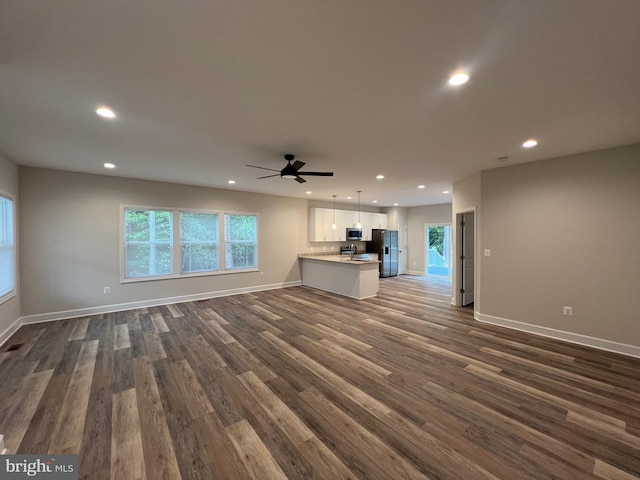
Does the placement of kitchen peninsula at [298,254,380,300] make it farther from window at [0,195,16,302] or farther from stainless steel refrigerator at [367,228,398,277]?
window at [0,195,16,302]

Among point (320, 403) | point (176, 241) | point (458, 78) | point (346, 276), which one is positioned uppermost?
point (458, 78)

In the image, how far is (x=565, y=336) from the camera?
12.2ft

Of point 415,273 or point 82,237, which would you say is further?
point 415,273

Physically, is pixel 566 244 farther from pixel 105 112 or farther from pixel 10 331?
pixel 10 331

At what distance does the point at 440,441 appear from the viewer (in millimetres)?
1864

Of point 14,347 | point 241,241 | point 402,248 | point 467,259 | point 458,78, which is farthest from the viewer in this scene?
point 402,248

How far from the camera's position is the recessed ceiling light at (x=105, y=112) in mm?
2387

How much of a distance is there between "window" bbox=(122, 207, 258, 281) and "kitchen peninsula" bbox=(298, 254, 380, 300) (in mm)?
1794

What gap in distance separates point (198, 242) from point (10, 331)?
10.5 feet

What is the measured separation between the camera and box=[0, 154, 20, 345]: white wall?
143 inches

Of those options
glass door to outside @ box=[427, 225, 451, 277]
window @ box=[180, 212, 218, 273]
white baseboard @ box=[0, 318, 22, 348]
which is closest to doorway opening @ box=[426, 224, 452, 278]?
glass door to outside @ box=[427, 225, 451, 277]

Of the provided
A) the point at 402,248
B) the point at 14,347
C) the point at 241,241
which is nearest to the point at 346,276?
the point at 241,241

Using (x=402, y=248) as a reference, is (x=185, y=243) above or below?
above

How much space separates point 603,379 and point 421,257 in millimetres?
7352
